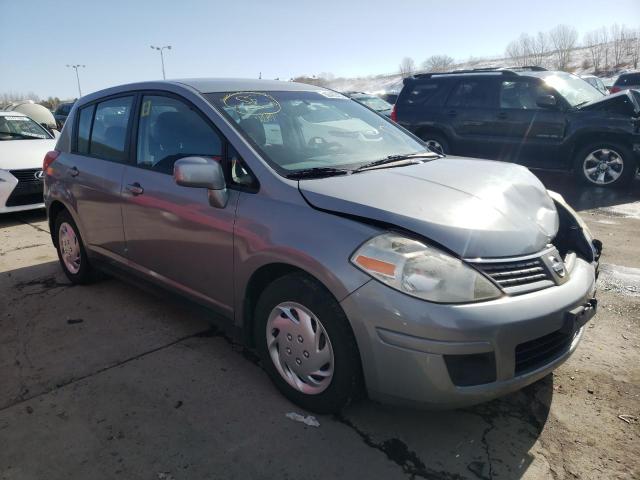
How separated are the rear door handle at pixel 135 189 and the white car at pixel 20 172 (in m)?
4.27

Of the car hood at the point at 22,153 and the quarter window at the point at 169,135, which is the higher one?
the quarter window at the point at 169,135

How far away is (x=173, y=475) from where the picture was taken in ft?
7.01

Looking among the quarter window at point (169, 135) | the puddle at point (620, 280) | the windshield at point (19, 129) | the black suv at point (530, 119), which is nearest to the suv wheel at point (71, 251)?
the quarter window at point (169, 135)

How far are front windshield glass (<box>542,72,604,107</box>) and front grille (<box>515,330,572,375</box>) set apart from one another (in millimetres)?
6813

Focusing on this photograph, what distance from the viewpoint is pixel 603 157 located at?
7777mm

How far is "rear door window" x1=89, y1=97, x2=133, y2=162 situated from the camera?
359 centimetres

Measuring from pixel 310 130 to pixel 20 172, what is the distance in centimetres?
535

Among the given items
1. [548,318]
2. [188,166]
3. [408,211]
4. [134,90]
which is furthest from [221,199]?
[548,318]

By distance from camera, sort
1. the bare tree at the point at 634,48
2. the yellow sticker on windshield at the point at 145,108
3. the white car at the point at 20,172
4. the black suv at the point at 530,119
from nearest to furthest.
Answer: the yellow sticker on windshield at the point at 145,108 < the white car at the point at 20,172 < the black suv at the point at 530,119 < the bare tree at the point at 634,48

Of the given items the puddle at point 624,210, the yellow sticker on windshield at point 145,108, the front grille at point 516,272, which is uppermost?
the yellow sticker on windshield at point 145,108

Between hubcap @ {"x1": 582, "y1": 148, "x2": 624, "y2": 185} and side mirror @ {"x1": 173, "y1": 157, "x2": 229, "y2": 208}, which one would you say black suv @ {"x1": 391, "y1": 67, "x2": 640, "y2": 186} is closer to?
hubcap @ {"x1": 582, "y1": 148, "x2": 624, "y2": 185}

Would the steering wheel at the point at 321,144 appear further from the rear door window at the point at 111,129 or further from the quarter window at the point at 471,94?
the quarter window at the point at 471,94

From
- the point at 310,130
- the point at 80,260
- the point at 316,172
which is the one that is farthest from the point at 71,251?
the point at 316,172

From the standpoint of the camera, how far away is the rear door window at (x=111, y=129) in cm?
359
